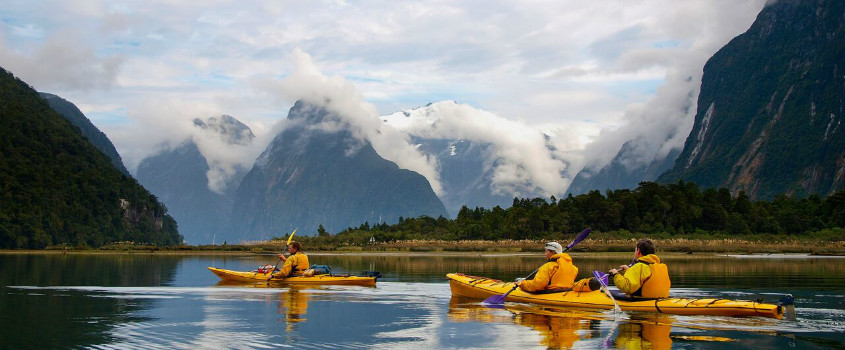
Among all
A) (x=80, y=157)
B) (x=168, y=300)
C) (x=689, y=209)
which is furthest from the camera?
(x=80, y=157)

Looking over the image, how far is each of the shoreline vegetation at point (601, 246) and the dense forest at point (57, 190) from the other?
25.4 feet

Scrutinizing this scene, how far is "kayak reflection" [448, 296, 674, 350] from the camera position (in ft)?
62.8

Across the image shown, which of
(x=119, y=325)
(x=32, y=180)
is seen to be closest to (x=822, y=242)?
(x=119, y=325)

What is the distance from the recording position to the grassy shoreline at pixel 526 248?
264ft

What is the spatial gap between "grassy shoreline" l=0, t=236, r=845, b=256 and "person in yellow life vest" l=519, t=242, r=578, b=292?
5610cm

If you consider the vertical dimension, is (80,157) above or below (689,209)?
above

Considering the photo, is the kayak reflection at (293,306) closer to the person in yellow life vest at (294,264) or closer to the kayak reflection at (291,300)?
the kayak reflection at (291,300)

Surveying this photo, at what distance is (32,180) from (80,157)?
1797 cm

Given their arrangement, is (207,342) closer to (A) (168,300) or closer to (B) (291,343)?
(B) (291,343)

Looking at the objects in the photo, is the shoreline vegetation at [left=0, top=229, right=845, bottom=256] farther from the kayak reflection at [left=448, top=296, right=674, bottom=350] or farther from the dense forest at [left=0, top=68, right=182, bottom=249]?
the kayak reflection at [left=448, top=296, right=674, bottom=350]

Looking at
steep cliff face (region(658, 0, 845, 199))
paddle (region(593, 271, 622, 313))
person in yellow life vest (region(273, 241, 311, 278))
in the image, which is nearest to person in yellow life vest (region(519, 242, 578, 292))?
paddle (region(593, 271, 622, 313))

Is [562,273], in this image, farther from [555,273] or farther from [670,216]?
[670,216]

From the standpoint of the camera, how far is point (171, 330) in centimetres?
2116

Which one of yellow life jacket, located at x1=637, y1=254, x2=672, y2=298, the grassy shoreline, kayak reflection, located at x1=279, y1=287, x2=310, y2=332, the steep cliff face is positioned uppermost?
the steep cliff face
